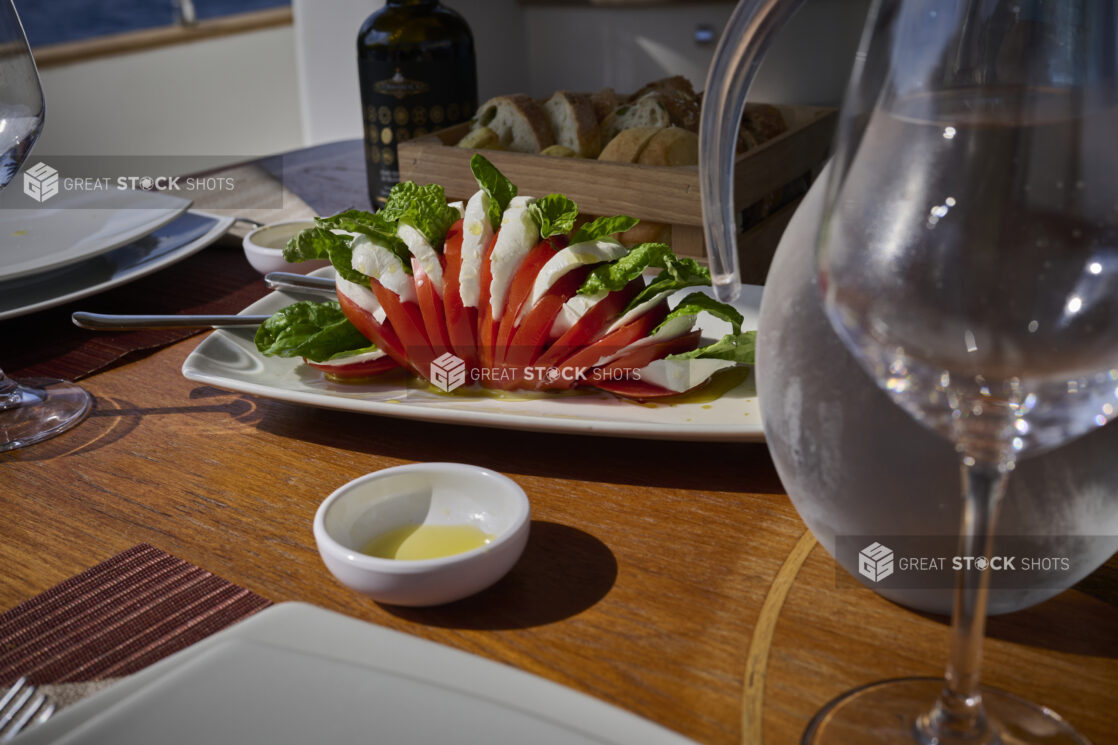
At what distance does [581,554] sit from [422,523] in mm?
92

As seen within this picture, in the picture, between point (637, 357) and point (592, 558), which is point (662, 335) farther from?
point (592, 558)

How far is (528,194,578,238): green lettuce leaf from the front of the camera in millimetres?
733

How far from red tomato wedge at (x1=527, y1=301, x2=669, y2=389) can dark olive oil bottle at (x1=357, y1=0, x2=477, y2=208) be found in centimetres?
69

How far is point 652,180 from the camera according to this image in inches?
41.4

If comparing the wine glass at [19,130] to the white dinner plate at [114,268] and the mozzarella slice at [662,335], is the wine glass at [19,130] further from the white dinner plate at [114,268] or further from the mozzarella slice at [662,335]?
the mozzarella slice at [662,335]

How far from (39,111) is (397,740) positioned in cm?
62

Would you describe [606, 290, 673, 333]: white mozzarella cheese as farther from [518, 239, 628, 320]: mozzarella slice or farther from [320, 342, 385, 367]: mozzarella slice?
[320, 342, 385, 367]: mozzarella slice

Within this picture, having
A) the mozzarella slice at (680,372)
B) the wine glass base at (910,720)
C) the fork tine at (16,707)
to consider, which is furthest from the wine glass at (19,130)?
the wine glass base at (910,720)

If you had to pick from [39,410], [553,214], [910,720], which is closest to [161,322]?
[39,410]

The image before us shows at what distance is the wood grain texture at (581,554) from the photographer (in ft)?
1.46

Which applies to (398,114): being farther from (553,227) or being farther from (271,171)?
(553,227)

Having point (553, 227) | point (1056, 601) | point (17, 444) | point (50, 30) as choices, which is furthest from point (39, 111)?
→ point (50, 30)

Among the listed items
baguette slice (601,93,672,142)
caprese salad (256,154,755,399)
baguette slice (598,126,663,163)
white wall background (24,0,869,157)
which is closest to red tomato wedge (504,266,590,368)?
caprese salad (256,154,755,399)

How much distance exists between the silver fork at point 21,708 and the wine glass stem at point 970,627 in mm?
Result: 363
